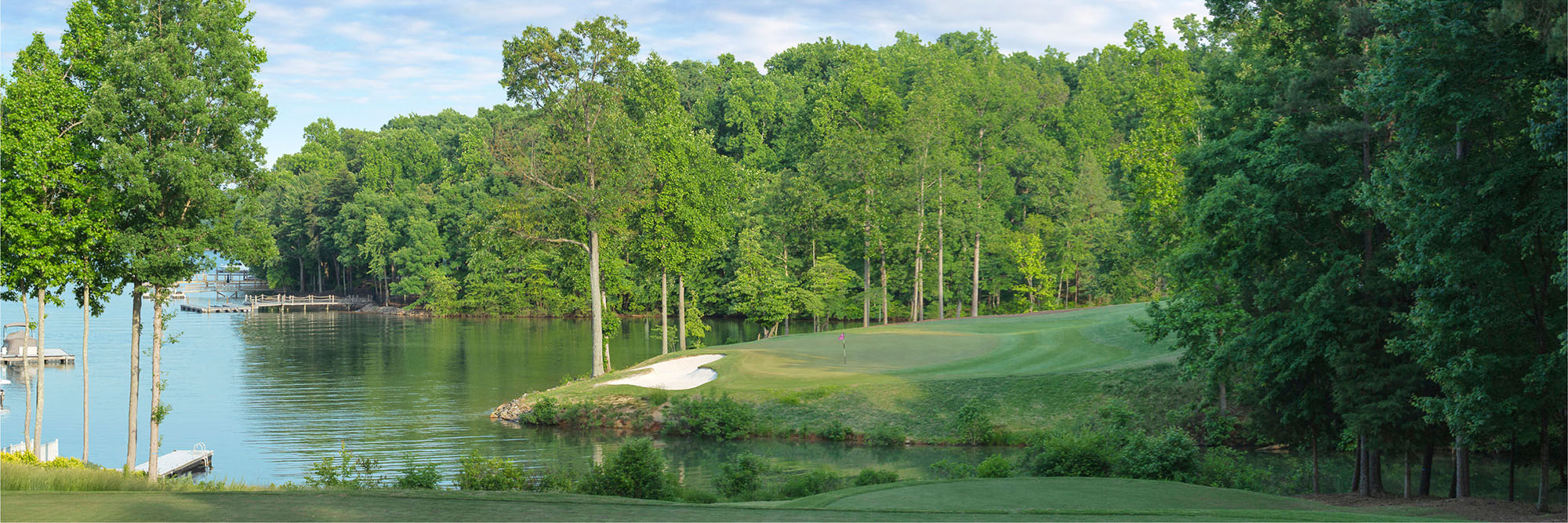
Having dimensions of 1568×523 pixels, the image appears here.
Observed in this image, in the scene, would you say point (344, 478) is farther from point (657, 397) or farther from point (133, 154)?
point (657, 397)

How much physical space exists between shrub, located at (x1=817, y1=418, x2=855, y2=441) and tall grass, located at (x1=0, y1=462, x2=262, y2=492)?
16827mm

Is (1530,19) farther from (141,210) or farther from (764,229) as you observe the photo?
(764,229)

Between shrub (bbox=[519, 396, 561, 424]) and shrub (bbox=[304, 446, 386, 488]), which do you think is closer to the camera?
shrub (bbox=[304, 446, 386, 488])

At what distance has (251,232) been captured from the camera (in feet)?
76.5

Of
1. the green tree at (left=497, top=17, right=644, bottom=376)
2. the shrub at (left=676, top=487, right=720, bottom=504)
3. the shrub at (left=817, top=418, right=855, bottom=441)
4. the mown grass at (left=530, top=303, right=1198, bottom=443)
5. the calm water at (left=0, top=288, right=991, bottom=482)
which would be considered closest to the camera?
the shrub at (left=676, top=487, right=720, bottom=504)

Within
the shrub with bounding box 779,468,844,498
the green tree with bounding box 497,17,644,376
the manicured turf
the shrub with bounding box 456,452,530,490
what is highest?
the green tree with bounding box 497,17,644,376

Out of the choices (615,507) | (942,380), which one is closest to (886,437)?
(942,380)

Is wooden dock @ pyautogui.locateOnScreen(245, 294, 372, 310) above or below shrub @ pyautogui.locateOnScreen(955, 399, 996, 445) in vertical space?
above

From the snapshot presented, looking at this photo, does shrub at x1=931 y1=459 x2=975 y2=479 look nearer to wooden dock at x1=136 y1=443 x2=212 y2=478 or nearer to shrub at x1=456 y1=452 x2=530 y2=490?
shrub at x1=456 y1=452 x2=530 y2=490

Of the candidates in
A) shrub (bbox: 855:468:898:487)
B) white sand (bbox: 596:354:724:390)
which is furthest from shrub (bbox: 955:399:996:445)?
white sand (bbox: 596:354:724:390)

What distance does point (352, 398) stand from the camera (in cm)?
3622

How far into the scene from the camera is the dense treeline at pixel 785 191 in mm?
37844

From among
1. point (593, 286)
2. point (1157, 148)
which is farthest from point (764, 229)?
point (1157, 148)

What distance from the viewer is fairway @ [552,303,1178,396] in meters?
31.1
